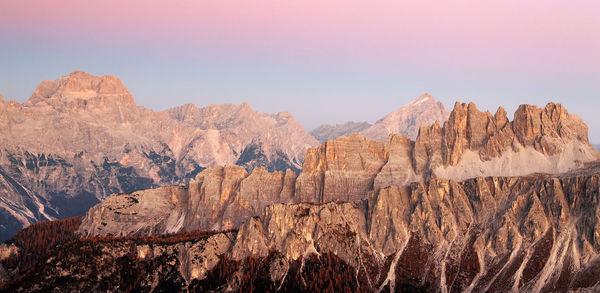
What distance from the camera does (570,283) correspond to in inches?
7830

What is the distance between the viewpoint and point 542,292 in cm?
19962

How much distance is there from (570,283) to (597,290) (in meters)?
12.0

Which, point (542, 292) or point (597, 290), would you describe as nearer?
point (597, 290)

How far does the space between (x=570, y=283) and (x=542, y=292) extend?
939cm

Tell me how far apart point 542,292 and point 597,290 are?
17.6m

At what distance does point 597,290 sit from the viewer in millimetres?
187250
